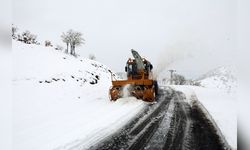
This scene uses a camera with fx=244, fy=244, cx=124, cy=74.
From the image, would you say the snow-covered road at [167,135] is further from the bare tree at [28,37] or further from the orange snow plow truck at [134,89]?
the bare tree at [28,37]

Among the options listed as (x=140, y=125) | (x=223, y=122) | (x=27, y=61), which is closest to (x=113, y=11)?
(x=140, y=125)

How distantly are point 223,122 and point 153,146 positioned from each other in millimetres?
3151

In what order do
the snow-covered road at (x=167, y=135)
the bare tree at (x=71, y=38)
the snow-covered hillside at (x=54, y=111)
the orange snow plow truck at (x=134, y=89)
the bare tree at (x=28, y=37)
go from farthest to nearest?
1. the bare tree at (x=71, y=38)
2. the bare tree at (x=28, y=37)
3. the orange snow plow truck at (x=134, y=89)
4. the snow-covered hillside at (x=54, y=111)
5. the snow-covered road at (x=167, y=135)

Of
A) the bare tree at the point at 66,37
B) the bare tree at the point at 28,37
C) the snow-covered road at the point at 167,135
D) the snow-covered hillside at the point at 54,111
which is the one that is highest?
the bare tree at the point at 66,37

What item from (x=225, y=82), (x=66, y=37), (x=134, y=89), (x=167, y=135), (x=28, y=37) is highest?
(x=66, y=37)

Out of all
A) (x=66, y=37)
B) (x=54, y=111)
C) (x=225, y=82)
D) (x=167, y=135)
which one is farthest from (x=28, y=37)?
(x=167, y=135)

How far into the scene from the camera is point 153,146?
5.01 meters

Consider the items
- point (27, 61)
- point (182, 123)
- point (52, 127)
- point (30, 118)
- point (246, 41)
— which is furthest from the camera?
point (27, 61)

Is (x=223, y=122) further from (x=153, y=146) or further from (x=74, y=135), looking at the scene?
(x=74, y=135)

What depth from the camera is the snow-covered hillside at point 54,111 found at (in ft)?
17.9

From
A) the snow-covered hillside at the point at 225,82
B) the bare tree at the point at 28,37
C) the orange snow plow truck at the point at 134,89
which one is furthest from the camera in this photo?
the bare tree at the point at 28,37

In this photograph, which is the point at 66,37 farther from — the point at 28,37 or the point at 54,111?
the point at 54,111

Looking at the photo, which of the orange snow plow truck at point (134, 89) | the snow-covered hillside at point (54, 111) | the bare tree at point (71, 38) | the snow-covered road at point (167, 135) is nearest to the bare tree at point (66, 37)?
the bare tree at point (71, 38)

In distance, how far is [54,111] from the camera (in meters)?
9.05
